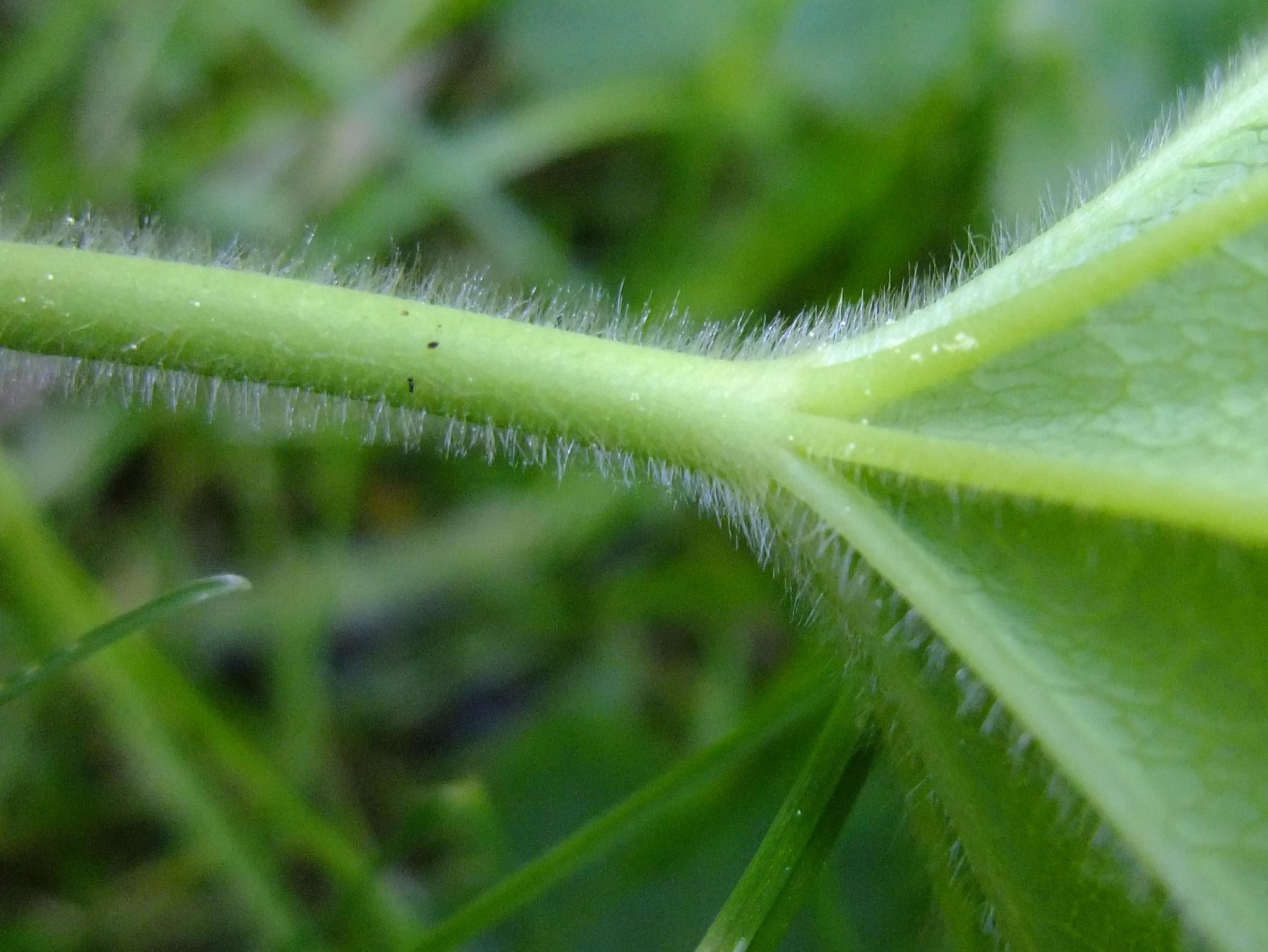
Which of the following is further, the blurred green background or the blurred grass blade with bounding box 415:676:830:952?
the blurred green background

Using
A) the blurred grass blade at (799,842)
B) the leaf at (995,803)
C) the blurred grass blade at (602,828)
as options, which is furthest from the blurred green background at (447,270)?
the leaf at (995,803)

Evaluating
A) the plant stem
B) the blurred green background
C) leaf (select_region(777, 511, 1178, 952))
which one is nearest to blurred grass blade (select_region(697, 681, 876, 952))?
leaf (select_region(777, 511, 1178, 952))

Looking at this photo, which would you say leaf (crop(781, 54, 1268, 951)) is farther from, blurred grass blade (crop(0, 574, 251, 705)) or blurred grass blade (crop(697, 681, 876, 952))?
blurred grass blade (crop(0, 574, 251, 705))

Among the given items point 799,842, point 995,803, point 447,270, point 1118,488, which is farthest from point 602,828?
point 447,270

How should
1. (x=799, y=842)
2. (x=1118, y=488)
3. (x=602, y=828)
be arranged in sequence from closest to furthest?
(x=1118, y=488) → (x=799, y=842) → (x=602, y=828)

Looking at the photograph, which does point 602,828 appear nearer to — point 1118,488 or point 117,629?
point 117,629

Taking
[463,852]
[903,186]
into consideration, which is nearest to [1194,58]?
[903,186]
